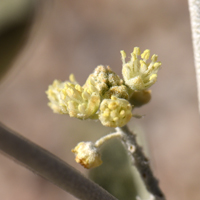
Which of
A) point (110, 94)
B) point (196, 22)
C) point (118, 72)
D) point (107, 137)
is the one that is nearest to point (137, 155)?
point (107, 137)

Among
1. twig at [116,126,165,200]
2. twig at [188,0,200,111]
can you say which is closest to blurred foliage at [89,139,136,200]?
twig at [116,126,165,200]

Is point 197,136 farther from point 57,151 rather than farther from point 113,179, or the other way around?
point 113,179

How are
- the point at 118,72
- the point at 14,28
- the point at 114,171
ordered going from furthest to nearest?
the point at 118,72 → the point at 114,171 → the point at 14,28

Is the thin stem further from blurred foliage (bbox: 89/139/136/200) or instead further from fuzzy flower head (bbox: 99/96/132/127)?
blurred foliage (bbox: 89/139/136/200)

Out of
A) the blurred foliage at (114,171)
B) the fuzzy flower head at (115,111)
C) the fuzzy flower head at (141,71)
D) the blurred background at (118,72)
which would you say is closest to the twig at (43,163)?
the fuzzy flower head at (115,111)

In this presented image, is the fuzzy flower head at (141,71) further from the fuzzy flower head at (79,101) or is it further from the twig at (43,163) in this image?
the twig at (43,163)

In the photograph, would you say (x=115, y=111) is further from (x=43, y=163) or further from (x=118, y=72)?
(x=118, y=72)

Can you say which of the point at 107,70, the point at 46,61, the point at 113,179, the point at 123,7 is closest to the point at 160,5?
the point at 123,7
